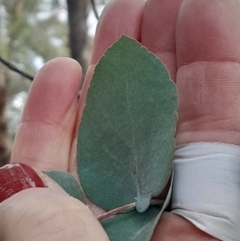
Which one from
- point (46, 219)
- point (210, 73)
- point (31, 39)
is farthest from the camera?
point (31, 39)

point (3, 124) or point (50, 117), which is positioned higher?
point (50, 117)

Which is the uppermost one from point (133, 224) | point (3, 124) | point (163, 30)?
point (163, 30)

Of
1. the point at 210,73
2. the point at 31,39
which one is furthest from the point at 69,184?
the point at 31,39

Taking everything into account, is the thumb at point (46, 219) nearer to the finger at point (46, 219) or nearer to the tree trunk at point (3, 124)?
the finger at point (46, 219)

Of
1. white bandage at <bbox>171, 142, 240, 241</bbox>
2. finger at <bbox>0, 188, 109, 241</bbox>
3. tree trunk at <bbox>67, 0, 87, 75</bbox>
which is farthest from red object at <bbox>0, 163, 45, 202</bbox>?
tree trunk at <bbox>67, 0, 87, 75</bbox>

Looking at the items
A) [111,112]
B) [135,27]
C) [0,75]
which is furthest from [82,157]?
[0,75]

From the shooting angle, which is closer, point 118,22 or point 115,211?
point 115,211

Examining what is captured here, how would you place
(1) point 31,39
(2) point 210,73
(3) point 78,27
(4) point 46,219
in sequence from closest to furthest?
(4) point 46,219, (2) point 210,73, (3) point 78,27, (1) point 31,39

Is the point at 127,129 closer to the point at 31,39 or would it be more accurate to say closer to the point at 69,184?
the point at 69,184
